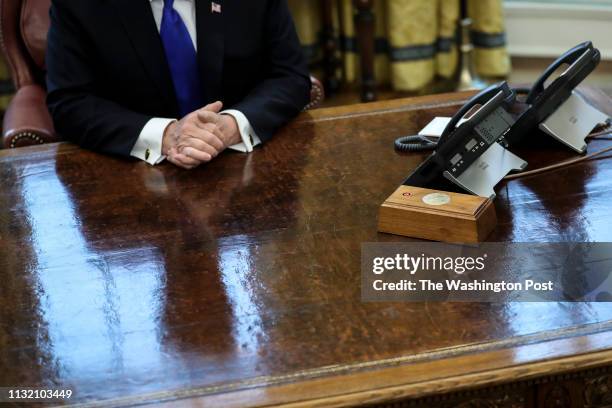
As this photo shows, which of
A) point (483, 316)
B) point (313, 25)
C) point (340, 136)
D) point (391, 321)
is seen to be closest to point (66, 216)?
point (340, 136)

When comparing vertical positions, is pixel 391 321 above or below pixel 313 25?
above

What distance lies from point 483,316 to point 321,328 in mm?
306

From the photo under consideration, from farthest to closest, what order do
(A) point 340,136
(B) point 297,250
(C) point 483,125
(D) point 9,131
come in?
(D) point 9,131 → (A) point 340,136 → (C) point 483,125 → (B) point 297,250

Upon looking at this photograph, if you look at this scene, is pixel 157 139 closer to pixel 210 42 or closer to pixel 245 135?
pixel 245 135

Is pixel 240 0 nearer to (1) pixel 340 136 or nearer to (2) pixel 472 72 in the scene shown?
(1) pixel 340 136

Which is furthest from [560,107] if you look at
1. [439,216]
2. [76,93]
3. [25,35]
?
[25,35]

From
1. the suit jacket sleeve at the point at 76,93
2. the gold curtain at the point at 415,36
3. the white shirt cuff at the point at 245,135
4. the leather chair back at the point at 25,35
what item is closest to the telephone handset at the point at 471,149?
the white shirt cuff at the point at 245,135

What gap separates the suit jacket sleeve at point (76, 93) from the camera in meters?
2.56

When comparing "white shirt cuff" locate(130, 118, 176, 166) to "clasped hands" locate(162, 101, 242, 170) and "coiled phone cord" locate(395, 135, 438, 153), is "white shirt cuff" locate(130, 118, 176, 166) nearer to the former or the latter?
"clasped hands" locate(162, 101, 242, 170)

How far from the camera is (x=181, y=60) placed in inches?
108

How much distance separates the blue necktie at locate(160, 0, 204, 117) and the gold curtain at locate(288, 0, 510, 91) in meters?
2.17

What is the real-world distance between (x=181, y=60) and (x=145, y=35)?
0.48 ft

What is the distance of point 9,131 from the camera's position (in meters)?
2.94

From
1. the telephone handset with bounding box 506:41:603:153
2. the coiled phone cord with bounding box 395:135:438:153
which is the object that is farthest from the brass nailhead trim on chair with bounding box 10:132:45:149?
the telephone handset with bounding box 506:41:603:153
